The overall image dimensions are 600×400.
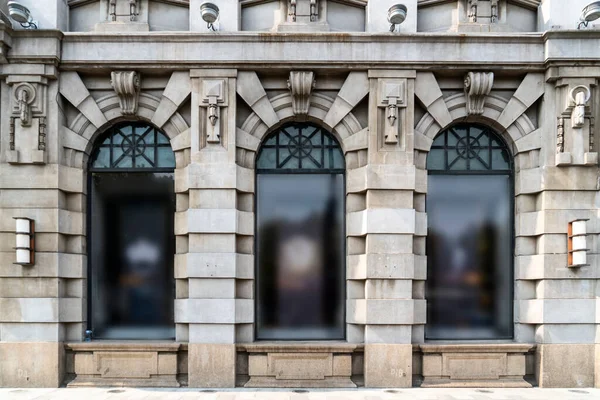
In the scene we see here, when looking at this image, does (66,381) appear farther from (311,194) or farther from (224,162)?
(311,194)

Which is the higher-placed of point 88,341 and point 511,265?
point 511,265

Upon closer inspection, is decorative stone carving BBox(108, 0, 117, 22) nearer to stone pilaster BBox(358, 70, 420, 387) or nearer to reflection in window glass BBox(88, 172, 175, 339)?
reflection in window glass BBox(88, 172, 175, 339)

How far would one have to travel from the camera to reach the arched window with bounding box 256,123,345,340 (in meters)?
11.0

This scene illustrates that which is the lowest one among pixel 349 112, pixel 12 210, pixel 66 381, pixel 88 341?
pixel 66 381

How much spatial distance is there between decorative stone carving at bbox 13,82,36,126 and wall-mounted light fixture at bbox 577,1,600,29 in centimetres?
1297

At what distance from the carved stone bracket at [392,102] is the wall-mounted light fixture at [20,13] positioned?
837 centimetres

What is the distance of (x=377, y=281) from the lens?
1036 cm

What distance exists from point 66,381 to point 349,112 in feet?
30.5

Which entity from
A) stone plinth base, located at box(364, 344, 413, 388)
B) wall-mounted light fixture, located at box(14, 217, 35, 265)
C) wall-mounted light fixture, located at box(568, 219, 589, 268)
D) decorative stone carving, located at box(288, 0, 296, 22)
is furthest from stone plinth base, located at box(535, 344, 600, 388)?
wall-mounted light fixture, located at box(14, 217, 35, 265)

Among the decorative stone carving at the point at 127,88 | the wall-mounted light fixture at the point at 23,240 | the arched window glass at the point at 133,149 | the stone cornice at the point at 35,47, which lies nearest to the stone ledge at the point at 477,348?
the arched window glass at the point at 133,149

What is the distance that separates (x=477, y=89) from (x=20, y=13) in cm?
Result: 1074

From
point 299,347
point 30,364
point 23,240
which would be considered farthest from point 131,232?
point 299,347

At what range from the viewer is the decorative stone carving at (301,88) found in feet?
34.4

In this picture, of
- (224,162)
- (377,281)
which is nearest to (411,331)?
(377,281)
